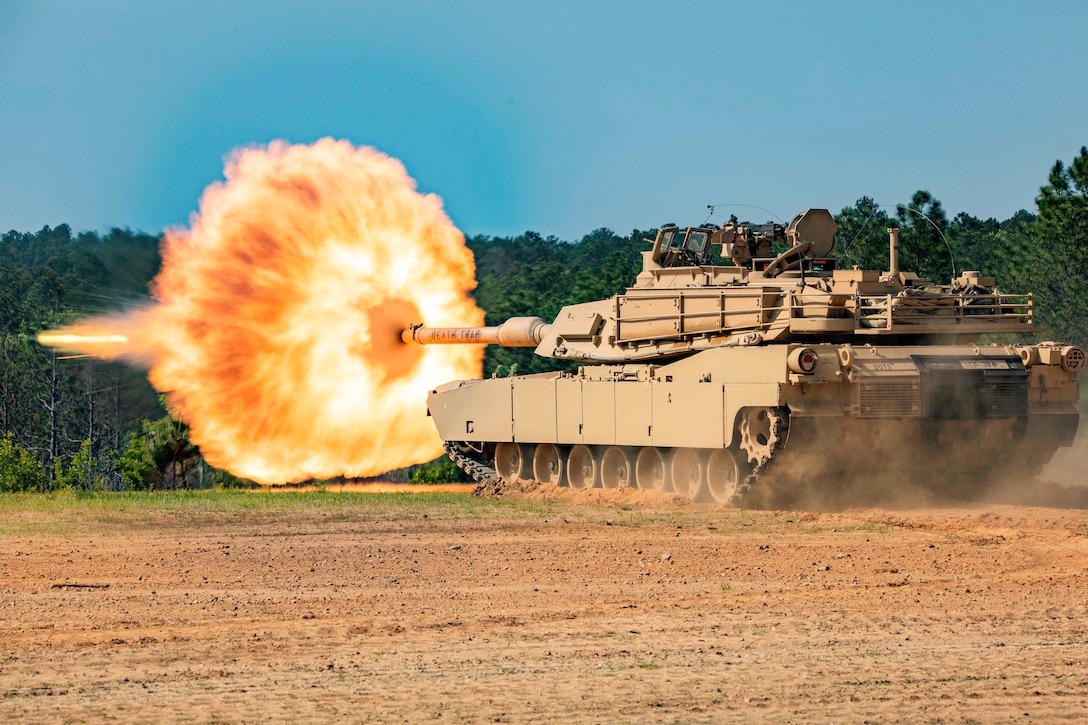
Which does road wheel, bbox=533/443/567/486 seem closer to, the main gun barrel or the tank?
the tank

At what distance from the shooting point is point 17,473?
1419 inches

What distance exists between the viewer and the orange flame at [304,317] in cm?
2850

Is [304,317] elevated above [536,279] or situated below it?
below

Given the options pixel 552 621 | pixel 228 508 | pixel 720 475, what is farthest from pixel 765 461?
pixel 552 621

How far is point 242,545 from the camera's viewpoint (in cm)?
1844

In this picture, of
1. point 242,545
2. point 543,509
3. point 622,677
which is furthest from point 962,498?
point 622,677

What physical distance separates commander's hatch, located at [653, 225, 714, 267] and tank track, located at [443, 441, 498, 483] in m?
5.57

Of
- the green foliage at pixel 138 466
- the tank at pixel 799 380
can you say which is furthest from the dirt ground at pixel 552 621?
the green foliage at pixel 138 466

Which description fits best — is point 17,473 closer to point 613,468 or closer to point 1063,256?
point 613,468

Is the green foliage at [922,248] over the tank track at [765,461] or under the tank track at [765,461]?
over

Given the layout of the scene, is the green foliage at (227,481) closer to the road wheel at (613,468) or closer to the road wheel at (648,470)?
the road wheel at (613,468)

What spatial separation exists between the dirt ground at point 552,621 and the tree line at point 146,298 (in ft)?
25.0

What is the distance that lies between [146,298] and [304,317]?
113 inches

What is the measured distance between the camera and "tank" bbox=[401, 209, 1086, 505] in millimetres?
22109
